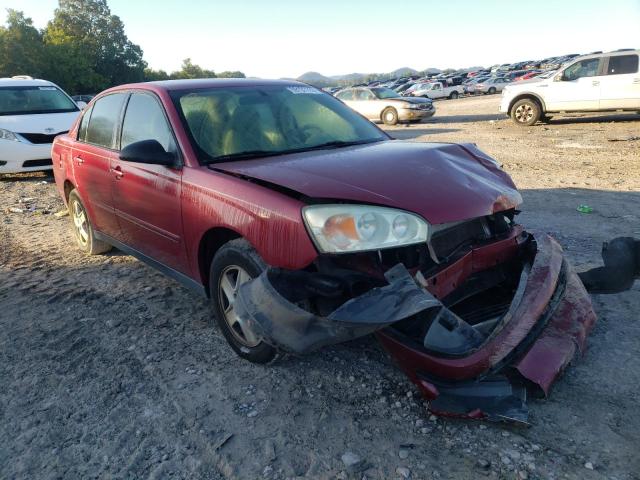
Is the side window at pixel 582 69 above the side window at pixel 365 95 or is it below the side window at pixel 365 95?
above

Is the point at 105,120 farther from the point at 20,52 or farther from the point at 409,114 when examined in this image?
the point at 20,52

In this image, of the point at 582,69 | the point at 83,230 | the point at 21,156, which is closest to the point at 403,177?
the point at 83,230

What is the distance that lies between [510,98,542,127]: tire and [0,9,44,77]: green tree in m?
50.1

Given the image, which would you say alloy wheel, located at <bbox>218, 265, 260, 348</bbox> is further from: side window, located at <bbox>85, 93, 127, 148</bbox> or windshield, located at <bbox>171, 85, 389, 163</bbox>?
side window, located at <bbox>85, 93, 127, 148</bbox>

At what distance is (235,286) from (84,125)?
9.26 ft

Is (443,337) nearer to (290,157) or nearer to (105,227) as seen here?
(290,157)

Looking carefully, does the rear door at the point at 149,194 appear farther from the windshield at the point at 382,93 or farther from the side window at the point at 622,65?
the windshield at the point at 382,93

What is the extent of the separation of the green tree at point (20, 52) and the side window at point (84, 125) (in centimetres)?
5355

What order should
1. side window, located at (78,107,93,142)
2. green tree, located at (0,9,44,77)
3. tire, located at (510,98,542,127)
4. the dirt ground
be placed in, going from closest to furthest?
the dirt ground, side window, located at (78,107,93,142), tire, located at (510,98,542,127), green tree, located at (0,9,44,77)

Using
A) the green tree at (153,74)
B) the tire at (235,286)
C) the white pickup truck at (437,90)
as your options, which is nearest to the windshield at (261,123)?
the tire at (235,286)

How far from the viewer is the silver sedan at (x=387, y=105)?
697 inches

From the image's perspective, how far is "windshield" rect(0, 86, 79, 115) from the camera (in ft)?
31.1

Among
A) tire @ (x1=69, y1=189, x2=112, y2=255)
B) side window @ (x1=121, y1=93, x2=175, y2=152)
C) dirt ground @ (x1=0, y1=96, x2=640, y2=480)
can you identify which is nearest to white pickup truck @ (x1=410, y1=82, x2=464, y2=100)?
tire @ (x1=69, y1=189, x2=112, y2=255)

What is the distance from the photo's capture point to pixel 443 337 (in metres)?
2.32
